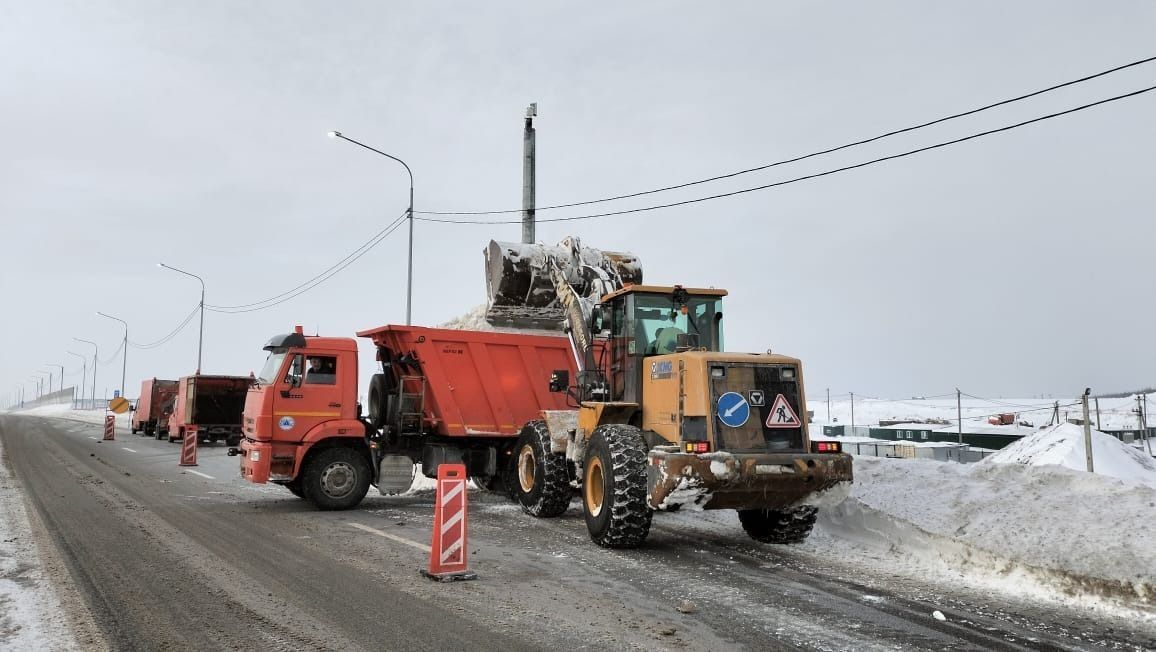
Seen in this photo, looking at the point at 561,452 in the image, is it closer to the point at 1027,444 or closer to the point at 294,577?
the point at 294,577

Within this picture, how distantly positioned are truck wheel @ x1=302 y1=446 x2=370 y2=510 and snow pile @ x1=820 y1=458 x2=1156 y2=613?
21.3ft

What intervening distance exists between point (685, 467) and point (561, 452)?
3.16 m

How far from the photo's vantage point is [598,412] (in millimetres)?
8883

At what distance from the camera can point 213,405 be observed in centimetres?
2769

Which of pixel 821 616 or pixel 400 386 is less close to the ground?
pixel 400 386

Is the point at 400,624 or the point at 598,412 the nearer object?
the point at 400,624

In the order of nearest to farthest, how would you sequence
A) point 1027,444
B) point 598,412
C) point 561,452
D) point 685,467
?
point 685,467 → point 598,412 → point 561,452 → point 1027,444

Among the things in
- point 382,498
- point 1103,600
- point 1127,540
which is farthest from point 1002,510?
point 382,498

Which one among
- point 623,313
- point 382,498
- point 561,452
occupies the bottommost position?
point 382,498

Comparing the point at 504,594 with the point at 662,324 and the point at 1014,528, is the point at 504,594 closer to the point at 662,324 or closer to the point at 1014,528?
the point at 662,324

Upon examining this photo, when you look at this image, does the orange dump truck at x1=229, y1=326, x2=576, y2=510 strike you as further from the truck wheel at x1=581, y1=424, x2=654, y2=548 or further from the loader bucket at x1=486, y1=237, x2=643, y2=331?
the truck wheel at x1=581, y1=424, x2=654, y2=548

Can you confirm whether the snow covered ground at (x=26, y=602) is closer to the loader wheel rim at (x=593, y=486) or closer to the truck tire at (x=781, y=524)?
the loader wheel rim at (x=593, y=486)

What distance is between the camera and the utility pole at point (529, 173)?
18016 mm

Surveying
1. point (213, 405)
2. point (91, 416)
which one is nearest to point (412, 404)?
point (213, 405)
